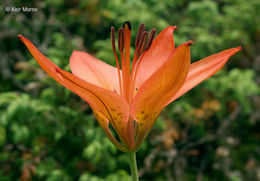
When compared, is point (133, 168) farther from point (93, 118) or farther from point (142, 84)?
point (93, 118)

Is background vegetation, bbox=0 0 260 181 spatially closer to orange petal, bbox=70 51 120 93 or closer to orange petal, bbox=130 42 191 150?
orange petal, bbox=70 51 120 93

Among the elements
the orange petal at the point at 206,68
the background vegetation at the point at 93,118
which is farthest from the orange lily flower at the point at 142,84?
the background vegetation at the point at 93,118

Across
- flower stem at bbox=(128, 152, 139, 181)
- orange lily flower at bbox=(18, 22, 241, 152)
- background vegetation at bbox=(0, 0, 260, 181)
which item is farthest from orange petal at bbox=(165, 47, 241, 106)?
background vegetation at bbox=(0, 0, 260, 181)

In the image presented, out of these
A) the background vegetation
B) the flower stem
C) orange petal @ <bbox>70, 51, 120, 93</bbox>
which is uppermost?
orange petal @ <bbox>70, 51, 120, 93</bbox>

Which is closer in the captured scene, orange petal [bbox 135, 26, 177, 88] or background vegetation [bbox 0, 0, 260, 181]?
orange petal [bbox 135, 26, 177, 88]

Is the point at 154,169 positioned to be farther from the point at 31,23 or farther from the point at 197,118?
the point at 31,23

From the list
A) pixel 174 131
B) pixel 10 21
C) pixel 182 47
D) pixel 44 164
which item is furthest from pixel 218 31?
pixel 182 47

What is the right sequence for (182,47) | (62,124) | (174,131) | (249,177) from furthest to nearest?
(249,177) < (174,131) < (62,124) < (182,47)

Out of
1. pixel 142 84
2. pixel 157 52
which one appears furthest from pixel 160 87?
pixel 157 52
